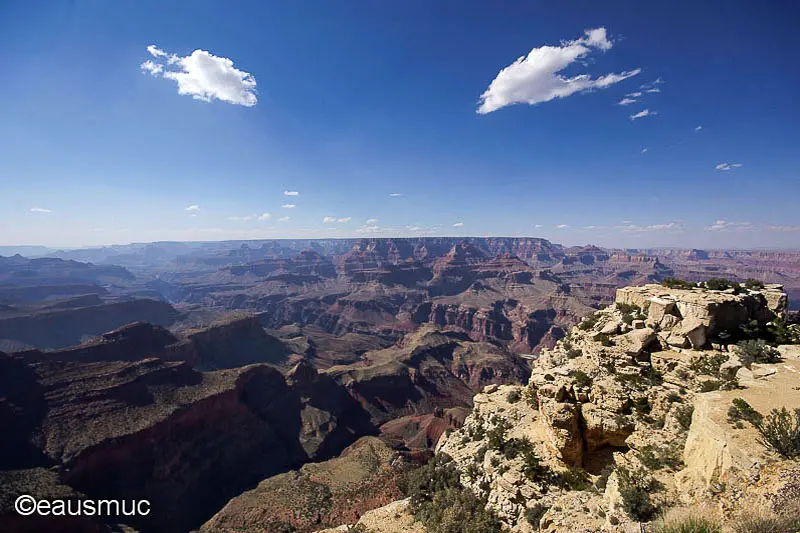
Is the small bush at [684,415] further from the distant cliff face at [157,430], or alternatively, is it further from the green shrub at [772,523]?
the distant cliff face at [157,430]

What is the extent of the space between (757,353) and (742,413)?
5475 millimetres

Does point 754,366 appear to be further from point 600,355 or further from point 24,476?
point 24,476

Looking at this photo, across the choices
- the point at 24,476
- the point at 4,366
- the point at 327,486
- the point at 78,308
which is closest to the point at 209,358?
the point at 4,366

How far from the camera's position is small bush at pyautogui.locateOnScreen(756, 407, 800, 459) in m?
7.67

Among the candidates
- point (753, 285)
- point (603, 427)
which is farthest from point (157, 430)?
point (753, 285)

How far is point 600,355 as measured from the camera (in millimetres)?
16000

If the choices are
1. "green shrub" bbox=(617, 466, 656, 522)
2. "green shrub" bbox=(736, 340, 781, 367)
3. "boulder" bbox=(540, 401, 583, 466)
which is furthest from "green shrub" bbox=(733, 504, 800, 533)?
"green shrub" bbox=(736, 340, 781, 367)

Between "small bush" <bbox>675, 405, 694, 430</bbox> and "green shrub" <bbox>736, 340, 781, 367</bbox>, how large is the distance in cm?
299

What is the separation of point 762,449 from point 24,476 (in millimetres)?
53094

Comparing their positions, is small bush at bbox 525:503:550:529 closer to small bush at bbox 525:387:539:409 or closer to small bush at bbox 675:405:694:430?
small bush at bbox 675:405:694:430

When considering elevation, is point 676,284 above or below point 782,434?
above

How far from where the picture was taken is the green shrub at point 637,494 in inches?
356

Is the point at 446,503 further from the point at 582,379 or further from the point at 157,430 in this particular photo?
the point at 157,430

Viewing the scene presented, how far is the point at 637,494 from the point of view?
30.5 feet
